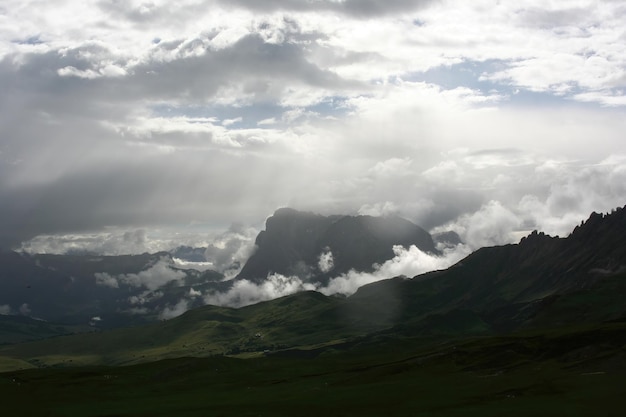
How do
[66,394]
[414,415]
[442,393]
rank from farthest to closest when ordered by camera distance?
[66,394] < [442,393] < [414,415]

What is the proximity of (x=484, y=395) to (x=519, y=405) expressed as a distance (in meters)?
18.1

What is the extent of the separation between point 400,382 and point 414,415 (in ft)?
197

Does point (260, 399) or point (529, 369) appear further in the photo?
point (529, 369)

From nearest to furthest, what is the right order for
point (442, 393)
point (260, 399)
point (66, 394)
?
1. point (442, 393)
2. point (260, 399)
3. point (66, 394)

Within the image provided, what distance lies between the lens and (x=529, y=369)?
18112cm

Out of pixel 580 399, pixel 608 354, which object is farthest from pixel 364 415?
pixel 608 354

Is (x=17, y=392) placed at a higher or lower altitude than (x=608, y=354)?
higher

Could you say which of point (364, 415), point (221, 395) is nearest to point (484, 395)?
point (364, 415)

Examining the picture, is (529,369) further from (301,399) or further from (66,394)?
(66,394)

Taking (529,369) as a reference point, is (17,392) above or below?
above

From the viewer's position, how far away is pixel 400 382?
580 feet

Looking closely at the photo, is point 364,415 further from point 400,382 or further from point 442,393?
point 400,382

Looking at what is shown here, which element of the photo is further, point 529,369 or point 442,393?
point 529,369

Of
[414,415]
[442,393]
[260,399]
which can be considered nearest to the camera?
[414,415]
